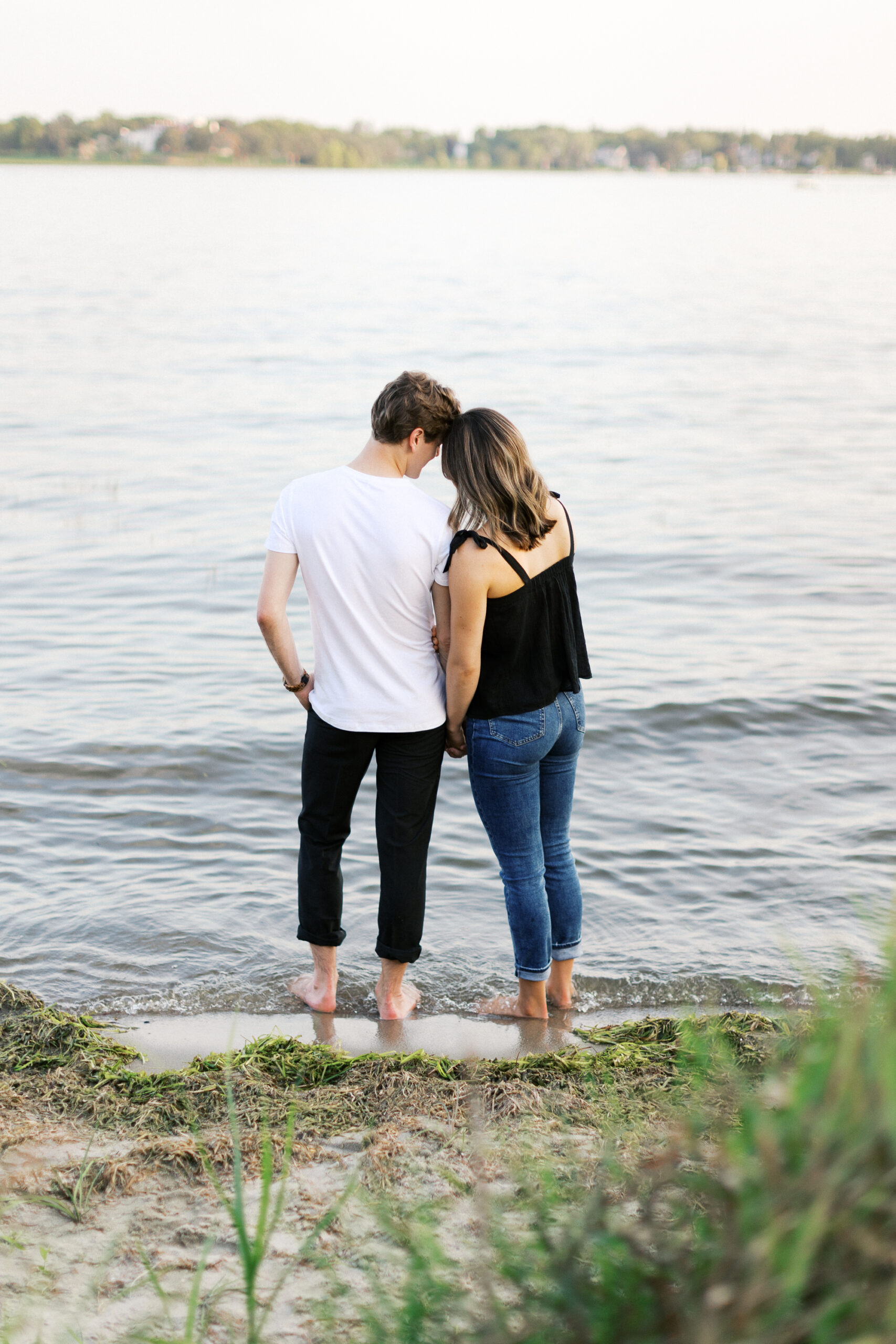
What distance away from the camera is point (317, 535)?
3613mm

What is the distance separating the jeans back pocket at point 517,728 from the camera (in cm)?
372

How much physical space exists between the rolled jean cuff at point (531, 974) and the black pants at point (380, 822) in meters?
0.37

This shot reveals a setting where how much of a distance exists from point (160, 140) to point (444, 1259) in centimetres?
15878

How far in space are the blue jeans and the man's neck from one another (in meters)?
0.85

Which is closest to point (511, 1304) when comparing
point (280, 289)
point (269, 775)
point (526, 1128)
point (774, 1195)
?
point (774, 1195)

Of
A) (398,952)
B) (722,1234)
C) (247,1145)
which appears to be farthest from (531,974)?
(722,1234)

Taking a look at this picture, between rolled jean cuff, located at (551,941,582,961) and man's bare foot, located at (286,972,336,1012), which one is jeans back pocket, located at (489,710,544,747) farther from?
man's bare foot, located at (286,972,336,1012)

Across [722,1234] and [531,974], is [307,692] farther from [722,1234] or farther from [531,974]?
[722,1234]

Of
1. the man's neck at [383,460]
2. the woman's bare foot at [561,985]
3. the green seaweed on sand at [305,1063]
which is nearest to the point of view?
the green seaweed on sand at [305,1063]

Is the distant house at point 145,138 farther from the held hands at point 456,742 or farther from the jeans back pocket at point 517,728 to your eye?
the jeans back pocket at point 517,728

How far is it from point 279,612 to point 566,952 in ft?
5.37

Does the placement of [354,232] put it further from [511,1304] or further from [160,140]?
[160,140]

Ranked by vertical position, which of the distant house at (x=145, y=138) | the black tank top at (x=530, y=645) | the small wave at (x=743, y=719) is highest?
the distant house at (x=145, y=138)

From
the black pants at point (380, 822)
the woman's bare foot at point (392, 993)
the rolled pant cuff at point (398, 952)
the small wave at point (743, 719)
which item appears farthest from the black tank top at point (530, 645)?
the small wave at point (743, 719)
